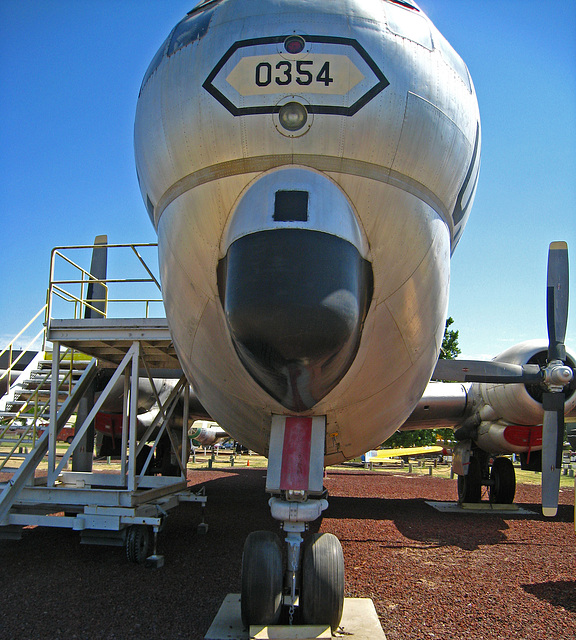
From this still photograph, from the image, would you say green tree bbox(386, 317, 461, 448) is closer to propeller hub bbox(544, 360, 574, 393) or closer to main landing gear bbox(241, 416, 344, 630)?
propeller hub bbox(544, 360, 574, 393)

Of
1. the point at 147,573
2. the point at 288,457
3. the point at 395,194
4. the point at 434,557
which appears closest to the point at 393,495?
the point at 434,557

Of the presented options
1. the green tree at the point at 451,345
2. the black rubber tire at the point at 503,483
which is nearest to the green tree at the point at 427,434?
the green tree at the point at 451,345

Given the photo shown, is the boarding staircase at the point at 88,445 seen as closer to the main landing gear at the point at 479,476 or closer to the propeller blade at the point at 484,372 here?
the propeller blade at the point at 484,372

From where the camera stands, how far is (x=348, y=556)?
270 inches

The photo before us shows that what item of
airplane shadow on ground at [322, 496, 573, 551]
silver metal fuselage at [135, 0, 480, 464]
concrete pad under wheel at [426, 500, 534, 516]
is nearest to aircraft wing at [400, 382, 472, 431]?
concrete pad under wheel at [426, 500, 534, 516]

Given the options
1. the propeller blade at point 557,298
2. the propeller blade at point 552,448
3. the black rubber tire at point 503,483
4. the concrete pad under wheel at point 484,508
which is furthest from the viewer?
the black rubber tire at point 503,483

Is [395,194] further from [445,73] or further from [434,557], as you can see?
[434,557]

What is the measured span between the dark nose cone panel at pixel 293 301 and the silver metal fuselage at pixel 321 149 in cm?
10

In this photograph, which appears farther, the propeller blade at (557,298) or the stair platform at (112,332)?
the propeller blade at (557,298)

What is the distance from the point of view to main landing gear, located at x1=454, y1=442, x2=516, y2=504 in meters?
11.1

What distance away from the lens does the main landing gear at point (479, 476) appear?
11.1 meters

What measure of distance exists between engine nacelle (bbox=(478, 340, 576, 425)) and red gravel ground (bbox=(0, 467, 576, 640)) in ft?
6.20

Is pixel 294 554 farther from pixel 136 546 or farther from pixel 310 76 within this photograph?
pixel 136 546

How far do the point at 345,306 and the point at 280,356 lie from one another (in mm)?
420
